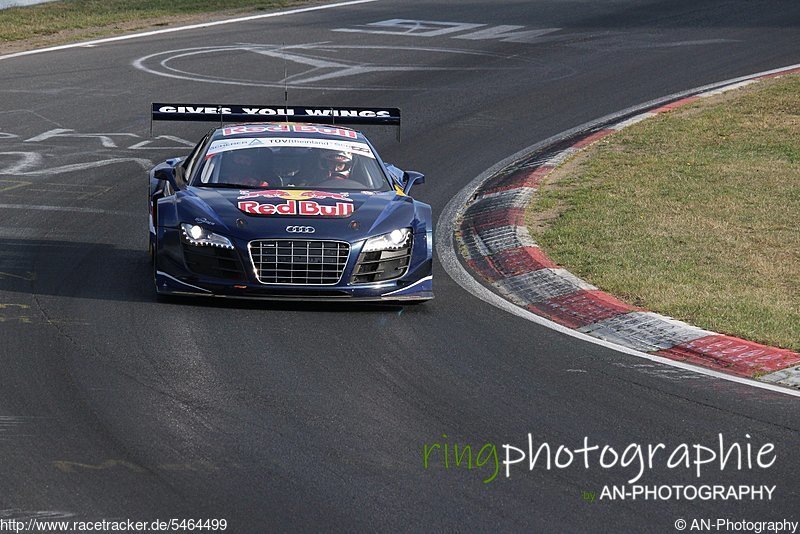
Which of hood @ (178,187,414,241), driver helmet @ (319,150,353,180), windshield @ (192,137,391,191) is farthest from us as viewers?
driver helmet @ (319,150,353,180)

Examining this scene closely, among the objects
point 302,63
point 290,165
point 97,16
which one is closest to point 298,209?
point 290,165

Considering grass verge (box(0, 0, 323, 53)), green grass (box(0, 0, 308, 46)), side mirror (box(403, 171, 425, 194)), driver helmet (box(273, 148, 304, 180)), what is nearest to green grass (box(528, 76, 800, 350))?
side mirror (box(403, 171, 425, 194))

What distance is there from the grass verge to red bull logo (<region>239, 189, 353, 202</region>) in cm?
A: 1514

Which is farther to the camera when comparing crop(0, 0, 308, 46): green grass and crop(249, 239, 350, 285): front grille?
crop(0, 0, 308, 46): green grass

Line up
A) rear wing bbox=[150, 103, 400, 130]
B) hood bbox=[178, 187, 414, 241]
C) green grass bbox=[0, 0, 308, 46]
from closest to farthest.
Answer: hood bbox=[178, 187, 414, 241]
rear wing bbox=[150, 103, 400, 130]
green grass bbox=[0, 0, 308, 46]

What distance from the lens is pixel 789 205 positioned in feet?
→ 46.5

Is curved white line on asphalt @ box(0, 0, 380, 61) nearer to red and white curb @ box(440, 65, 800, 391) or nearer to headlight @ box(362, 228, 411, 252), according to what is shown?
red and white curb @ box(440, 65, 800, 391)

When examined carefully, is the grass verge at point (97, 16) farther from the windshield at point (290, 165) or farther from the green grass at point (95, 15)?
the windshield at point (290, 165)

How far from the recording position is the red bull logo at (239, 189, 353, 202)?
10688 millimetres

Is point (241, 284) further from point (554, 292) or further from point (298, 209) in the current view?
point (554, 292)

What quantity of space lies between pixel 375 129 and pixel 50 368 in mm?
11465

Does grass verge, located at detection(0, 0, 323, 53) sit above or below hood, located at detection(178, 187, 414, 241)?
below

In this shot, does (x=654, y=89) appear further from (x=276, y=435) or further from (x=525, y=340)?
(x=276, y=435)

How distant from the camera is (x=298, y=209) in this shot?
34.3ft
